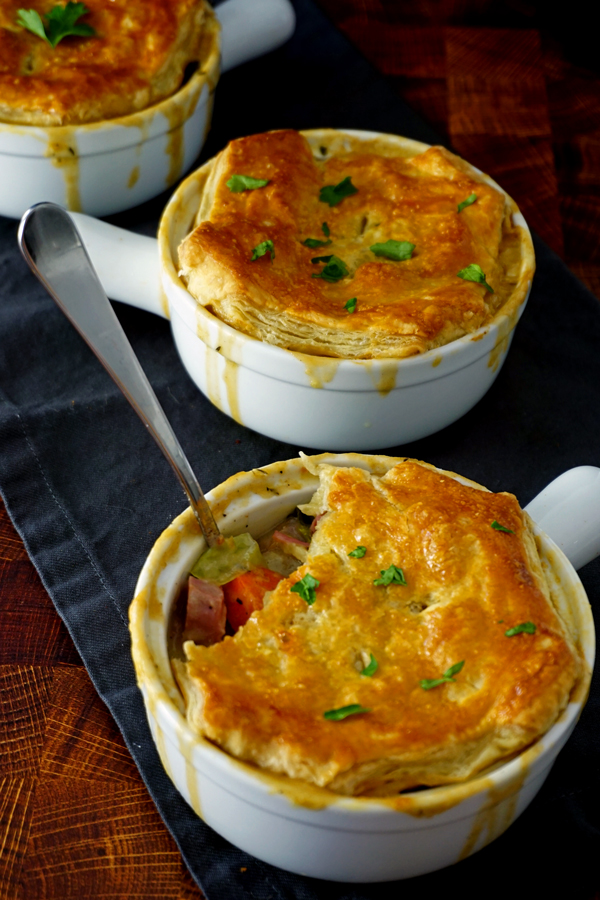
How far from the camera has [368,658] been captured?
1.61 metres

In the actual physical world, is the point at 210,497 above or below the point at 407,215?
below

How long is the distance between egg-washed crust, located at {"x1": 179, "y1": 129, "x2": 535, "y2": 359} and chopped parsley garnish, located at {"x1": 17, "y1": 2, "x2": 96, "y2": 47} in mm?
569

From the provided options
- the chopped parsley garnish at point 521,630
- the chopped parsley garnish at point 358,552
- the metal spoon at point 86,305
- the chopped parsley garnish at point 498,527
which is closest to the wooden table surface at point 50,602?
the metal spoon at point 86,305

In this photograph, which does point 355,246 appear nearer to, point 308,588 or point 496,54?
point 308,588

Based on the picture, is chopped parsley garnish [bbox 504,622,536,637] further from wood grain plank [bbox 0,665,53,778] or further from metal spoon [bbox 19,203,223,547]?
wood grain plank [bbox 0,665,53,778]

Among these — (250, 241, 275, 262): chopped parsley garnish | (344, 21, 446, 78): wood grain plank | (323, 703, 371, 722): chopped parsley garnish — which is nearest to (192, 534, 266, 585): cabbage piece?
(323, 703, 371, 722): chopped parsley garnish

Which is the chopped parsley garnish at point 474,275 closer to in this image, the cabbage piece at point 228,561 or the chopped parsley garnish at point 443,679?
the cabbage piece at point 228,561

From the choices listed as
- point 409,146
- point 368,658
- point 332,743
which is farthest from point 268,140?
point 332,743

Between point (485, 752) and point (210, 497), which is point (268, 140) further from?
point (485, 752)

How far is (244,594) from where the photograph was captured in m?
1.75

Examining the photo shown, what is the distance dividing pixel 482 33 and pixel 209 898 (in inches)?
124

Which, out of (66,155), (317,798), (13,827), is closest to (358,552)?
(317,798)

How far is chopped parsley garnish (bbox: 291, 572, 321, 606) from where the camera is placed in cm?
167

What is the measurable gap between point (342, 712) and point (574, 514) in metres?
0.72
